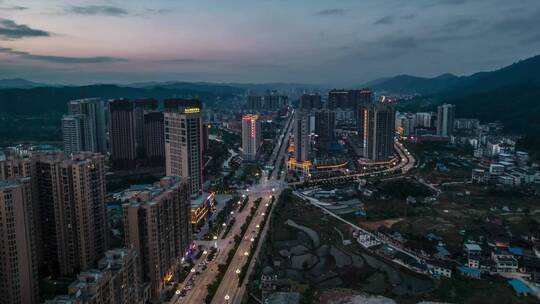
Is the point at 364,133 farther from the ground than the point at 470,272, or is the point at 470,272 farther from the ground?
the point at 364,133

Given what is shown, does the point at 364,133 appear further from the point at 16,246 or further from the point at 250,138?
the point at 16,246

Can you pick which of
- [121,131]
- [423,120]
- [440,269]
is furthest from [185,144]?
[423,120]

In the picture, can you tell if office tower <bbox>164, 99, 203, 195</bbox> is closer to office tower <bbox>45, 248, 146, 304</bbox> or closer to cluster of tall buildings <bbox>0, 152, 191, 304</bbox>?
cluster of tall buildings <bbox>0, 152, 191, 304</bbox>

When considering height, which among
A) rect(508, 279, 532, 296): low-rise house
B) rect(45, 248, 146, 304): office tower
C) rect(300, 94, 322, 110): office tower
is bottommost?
rect(508, 279, 532, 296): low-rise house

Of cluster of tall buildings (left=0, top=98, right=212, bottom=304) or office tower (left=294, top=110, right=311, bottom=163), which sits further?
office tower (left=294, top=110, right=311, bottom=163)

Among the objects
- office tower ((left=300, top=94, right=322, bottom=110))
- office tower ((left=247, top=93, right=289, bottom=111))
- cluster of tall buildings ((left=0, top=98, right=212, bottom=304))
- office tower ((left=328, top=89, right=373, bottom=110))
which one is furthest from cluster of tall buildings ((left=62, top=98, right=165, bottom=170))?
office tower ((left=247, top=93, right=289, bottom=111))

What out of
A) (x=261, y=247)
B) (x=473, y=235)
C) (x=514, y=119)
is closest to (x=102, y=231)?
(x=261, y=247)
